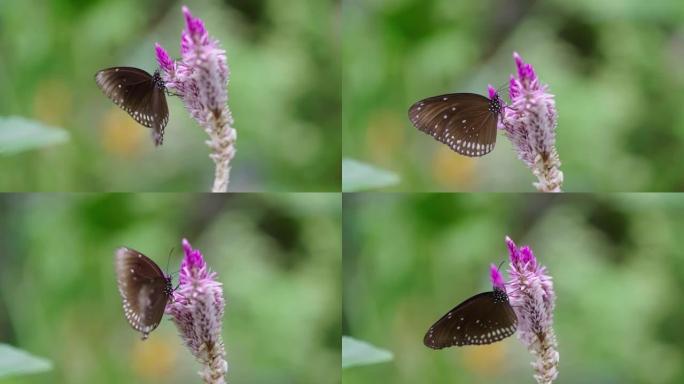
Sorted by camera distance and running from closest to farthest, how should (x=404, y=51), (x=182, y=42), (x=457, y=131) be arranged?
(x=182, y=42) → (x=457, y=131) → (x=404, y=51)

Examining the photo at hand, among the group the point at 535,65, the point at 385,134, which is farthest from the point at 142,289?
the point at 535,65

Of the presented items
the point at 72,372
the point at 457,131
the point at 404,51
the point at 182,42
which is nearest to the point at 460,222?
the point at 457,131

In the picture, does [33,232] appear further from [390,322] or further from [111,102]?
[390,322]

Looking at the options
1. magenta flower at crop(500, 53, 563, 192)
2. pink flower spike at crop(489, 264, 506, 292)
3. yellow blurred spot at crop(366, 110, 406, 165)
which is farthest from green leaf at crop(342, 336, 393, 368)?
magenta flower at crop(500, 53, 563, 192)

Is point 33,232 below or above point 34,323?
above

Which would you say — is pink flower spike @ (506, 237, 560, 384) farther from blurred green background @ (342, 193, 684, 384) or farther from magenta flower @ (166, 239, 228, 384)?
magenta flower @ (166, 239, 228, 384)

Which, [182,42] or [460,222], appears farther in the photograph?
→ [460,222]

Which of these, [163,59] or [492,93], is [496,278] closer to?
[492,93]

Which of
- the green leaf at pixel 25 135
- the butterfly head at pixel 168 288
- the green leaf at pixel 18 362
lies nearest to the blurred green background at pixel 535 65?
the butterfly head at pixel 168 288
